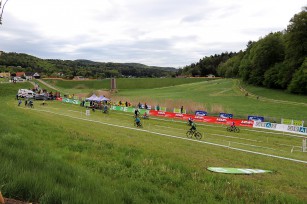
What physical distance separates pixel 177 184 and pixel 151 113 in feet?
134

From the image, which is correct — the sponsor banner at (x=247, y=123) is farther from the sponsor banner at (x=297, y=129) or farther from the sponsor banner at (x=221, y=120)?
the sponsor banner at (x=297, y=129)

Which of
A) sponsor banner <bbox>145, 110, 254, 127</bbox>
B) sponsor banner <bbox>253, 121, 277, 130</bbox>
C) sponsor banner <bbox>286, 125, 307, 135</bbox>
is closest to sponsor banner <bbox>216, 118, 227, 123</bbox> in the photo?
sponsor banner <bbox>145, 110, 254, 127</bbox>

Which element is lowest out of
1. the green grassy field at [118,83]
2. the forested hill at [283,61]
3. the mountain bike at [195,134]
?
the mountain bike at [195,134]

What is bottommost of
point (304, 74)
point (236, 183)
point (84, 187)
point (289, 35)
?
point (236, 183)

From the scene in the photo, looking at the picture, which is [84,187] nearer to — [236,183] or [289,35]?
[236,183]

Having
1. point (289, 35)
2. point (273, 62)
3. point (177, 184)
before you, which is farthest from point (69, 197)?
point (273, 62)

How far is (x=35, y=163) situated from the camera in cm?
717

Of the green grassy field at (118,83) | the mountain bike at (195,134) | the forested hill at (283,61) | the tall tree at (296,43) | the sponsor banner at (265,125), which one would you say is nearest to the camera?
the mountain bike at (195,134)

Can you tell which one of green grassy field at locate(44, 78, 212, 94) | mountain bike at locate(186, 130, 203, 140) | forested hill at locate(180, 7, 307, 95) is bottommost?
mountain bike at locate(186, 130, 203, 140)

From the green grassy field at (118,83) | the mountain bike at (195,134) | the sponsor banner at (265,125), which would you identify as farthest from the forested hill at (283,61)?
the mountain bike at (195,134)

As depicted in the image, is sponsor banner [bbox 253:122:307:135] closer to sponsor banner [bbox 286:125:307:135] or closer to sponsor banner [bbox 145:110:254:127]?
sponsor banner [bbox 286:125:307:135]

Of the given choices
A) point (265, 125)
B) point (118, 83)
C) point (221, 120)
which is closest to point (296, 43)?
point (221, 120)

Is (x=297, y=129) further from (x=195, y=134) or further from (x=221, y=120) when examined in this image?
(x=195, y=134)

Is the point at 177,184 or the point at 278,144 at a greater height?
the point at 177,184
